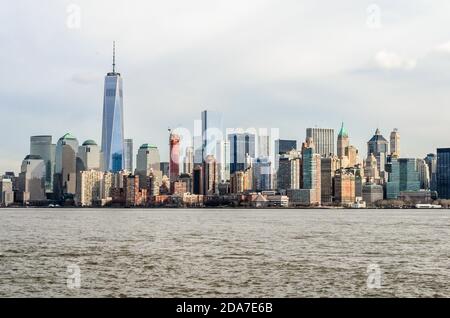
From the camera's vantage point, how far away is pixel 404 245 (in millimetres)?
63375

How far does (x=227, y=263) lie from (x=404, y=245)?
76.5 feet

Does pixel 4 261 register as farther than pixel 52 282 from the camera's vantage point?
Yes

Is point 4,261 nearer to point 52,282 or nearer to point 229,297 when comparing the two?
point 52,282

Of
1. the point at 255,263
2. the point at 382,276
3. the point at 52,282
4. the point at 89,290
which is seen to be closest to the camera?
the point at 89,290
